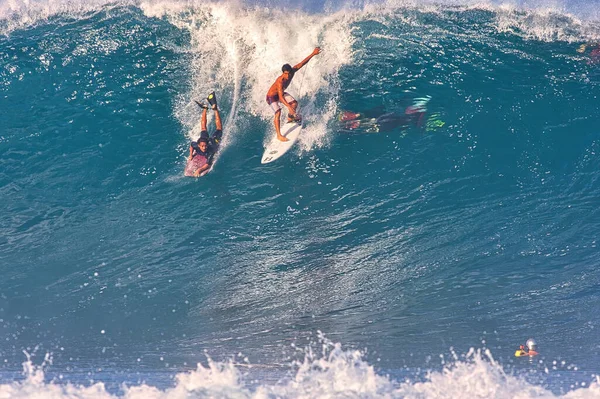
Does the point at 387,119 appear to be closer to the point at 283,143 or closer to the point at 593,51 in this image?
the point at 283,143

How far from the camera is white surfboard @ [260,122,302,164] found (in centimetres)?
984

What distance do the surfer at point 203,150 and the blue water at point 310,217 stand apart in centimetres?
16

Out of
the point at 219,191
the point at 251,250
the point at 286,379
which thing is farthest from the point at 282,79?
the point at 286,379

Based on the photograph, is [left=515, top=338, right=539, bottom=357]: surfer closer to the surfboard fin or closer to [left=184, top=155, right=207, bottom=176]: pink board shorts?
[left=184, top=155, right=207, bottom=176]: pink board shorts

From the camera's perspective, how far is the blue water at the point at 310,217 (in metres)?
8.72

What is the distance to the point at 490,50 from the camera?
1081 cm

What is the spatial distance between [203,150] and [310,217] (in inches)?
76.1

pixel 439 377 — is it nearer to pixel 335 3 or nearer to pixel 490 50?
pixel 490 50

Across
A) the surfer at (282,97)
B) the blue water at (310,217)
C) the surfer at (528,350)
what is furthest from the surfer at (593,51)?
the surfer at (528,350)

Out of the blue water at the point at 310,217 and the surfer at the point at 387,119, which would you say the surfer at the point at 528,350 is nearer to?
the blue water at the point at 310,217

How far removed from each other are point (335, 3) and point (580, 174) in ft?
17.0

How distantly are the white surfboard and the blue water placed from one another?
140 millimetres

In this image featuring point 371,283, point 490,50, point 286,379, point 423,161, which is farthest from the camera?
point 490,50

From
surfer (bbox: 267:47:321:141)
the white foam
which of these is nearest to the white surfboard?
surfer (bbox: 267:47:321:141)
